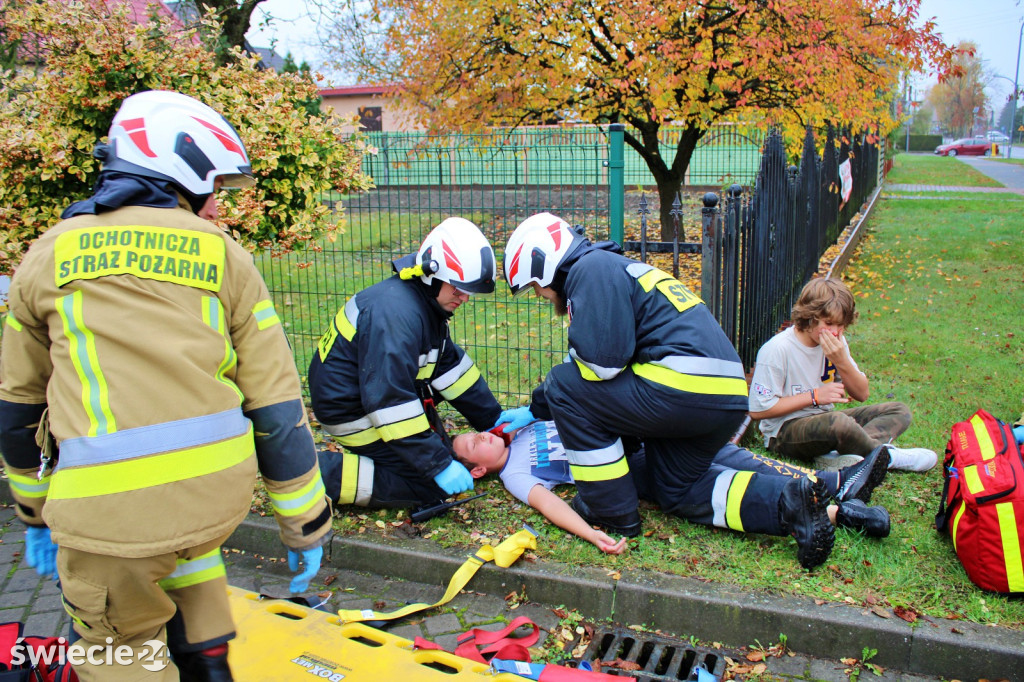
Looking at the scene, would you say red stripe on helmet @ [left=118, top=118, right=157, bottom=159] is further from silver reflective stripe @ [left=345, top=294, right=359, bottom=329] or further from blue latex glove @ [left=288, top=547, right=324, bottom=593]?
silver reflective stripe @ [left=345, top=294, right=359, bottom=329]

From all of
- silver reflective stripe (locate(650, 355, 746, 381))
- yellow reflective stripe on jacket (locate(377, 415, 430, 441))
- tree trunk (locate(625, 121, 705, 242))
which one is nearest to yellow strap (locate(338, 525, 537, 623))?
yellow reflective stripe on jacket (locate(377, 415, 430, 441))

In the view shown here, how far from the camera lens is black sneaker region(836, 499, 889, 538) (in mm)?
3494

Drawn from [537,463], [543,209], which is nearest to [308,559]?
[537,463]

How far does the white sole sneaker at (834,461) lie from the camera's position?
4207 mm

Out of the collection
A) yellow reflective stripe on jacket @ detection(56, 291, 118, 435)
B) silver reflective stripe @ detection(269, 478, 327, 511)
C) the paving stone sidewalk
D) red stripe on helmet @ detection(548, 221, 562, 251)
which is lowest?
the paving stone sidewalk

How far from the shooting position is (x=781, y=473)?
386cm

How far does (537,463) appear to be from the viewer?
166 inches

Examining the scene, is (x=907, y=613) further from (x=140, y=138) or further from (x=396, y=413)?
(x=140, y=138)

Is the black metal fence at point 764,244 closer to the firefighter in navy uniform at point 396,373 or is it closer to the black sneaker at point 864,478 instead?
the black sneaker at point 864,478

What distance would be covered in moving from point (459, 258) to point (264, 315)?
5.42ft

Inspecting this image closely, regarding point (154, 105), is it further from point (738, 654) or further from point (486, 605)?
point (738, 654)

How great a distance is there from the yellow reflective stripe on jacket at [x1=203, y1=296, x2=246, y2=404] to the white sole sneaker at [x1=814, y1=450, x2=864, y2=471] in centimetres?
331

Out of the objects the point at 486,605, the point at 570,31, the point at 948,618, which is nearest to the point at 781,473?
the point at 948,618

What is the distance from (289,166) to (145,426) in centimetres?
318
